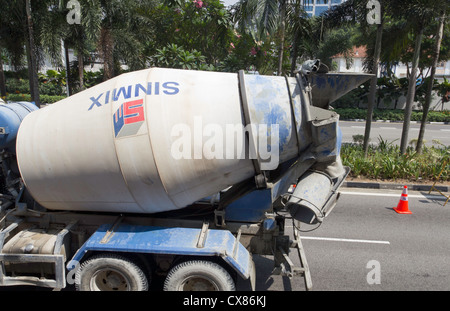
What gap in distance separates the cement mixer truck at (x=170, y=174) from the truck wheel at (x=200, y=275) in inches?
0.6

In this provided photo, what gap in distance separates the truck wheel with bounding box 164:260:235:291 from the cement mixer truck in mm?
14

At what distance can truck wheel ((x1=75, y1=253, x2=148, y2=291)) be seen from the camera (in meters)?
4.28

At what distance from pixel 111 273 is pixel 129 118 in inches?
79.0

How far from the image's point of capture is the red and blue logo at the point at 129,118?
4098 mm

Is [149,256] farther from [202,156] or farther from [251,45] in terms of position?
[251,45]

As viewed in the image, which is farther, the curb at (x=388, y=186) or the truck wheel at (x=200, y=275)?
the curb at (x=388, y=186)

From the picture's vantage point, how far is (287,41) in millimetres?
14867

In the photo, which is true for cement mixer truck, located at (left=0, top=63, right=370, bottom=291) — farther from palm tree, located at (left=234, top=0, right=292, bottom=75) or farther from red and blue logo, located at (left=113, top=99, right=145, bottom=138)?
palm tree, located at (left=234, top=0, right=292, bottom=75)

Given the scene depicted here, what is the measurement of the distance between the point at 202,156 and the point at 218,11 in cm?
1110

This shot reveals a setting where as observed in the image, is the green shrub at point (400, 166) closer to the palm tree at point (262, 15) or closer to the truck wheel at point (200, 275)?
the palm tree at point (262, 15)

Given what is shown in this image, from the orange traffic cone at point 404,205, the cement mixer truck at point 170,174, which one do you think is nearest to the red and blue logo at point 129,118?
the cement mixer truck at point 170,174

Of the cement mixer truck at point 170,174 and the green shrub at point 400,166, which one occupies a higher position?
the cement mixer truck at point 170,174

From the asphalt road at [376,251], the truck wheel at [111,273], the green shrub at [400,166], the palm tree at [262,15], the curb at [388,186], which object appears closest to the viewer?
the truck wheel at [111,273]

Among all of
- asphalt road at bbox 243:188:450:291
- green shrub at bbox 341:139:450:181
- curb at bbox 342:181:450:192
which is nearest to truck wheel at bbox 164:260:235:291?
asphalt road at bbox 243:188:450:291
